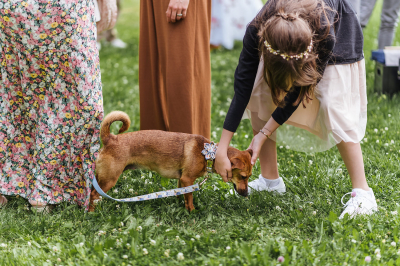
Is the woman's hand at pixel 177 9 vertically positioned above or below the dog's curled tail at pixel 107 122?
above

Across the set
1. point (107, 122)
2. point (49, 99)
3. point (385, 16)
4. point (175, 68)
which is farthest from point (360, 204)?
point (385, 16)

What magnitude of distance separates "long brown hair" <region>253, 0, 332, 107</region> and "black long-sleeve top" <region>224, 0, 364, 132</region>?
0.24 ft

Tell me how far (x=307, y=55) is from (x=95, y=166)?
169 cm

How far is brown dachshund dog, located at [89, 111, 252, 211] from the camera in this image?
292 centimetres

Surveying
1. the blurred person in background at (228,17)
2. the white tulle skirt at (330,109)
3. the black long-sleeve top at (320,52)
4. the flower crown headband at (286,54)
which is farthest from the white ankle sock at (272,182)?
the blurred person in background at (228,17)

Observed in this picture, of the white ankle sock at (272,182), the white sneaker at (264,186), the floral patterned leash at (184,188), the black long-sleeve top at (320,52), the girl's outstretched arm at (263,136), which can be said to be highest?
the black long-sleeve top at (320,52)

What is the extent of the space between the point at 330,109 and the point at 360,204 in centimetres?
71

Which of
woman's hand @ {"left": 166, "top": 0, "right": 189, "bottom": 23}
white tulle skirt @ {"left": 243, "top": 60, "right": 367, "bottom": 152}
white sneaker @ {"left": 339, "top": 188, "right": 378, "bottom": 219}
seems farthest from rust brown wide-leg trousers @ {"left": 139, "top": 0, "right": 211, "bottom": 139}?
white sneaker @ {"left": 339, "top": 188, "right": 378, "bottom": 219}

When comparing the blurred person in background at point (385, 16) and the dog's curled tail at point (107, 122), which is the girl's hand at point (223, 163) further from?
the blurred person in background at point (385, 16)

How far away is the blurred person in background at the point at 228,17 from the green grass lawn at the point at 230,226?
5.82 meters

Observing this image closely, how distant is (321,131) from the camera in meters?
3.08

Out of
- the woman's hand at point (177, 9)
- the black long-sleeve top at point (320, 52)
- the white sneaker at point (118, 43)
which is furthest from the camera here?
the white sneaker at point (118, 43)

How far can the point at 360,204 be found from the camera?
9.40 feet

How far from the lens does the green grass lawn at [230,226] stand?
2.40 meters
